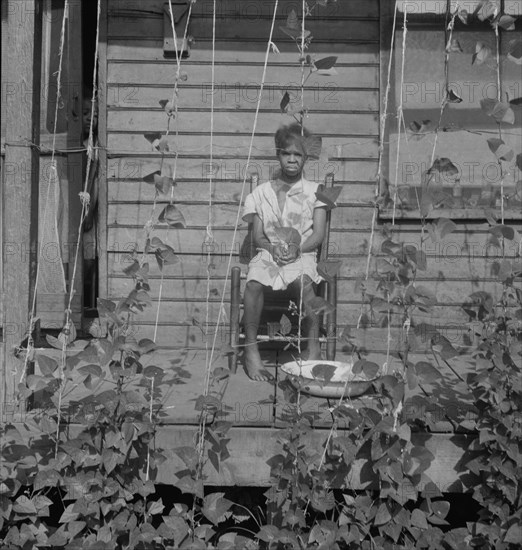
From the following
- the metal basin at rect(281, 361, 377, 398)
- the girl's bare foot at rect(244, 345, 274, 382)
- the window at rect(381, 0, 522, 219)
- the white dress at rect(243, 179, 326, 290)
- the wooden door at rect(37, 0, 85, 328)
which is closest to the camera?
the metal basin at rect(281, 361, 377, 398)

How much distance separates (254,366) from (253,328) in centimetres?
21

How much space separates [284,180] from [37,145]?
63.7 inches

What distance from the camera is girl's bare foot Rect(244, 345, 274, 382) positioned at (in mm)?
3887

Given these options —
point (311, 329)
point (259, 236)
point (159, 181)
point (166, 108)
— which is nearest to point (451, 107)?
point (259, 236)

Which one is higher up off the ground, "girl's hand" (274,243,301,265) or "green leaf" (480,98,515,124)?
"green leaf" (480,98,515,124)

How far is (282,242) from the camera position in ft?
13.0

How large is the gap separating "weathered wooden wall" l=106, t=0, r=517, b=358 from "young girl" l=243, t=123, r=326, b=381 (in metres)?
0.59

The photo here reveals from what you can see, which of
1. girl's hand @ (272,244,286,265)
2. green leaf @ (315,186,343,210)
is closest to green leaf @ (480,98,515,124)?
green leaf @ (315,186,343,210)

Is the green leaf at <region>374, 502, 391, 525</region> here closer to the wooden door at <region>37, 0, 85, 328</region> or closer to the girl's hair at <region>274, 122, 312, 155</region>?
the girl's hair at <region>274, 122, 312, 155</region>

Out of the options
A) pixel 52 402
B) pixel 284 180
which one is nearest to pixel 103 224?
pixel 284 180

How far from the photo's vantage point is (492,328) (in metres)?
2.88

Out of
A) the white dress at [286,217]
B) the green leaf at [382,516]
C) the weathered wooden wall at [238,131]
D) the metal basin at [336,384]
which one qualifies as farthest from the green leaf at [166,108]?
the weathered wooden wall at [238,131]

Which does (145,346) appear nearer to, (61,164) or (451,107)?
(61,164)

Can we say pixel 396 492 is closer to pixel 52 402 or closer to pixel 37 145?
pixel 52 402
